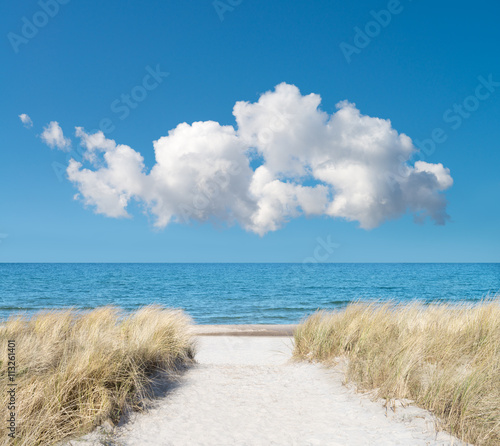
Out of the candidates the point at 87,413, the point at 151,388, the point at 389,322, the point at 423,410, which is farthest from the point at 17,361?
the point at 389,322

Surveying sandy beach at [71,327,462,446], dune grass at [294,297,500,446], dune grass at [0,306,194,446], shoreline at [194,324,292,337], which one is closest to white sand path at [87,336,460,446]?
sandy beach at [71,327,462,446]

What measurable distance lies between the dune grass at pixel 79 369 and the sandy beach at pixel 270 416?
0.31m

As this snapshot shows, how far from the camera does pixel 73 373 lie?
15.7 ft

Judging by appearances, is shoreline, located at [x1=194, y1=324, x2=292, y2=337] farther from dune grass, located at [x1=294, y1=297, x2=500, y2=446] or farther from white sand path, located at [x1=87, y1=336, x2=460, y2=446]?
white sand path, located at [x1=87, y1=336, x2=460, y2=446]

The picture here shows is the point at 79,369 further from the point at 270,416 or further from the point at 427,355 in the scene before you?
the point at 427,355

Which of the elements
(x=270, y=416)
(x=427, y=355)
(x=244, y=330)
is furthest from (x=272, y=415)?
(x=244, y=330)

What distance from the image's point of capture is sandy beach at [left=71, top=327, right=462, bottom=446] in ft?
14.6

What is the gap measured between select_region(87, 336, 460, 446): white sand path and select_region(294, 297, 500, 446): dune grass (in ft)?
0.95

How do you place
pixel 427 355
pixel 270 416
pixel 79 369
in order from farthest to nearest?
pixel 427 355 < pixel 270 416 < pixel 79 369

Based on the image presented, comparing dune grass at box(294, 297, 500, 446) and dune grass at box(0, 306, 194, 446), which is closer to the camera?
dune grass at box(0, 306, 194, 446)

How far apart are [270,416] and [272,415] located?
0.05m

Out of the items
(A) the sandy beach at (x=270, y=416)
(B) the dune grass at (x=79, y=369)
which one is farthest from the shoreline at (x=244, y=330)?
(A) the sandy beach at (x=270, y=416)

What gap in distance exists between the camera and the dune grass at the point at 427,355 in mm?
4445

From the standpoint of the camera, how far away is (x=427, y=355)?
6195 mm
